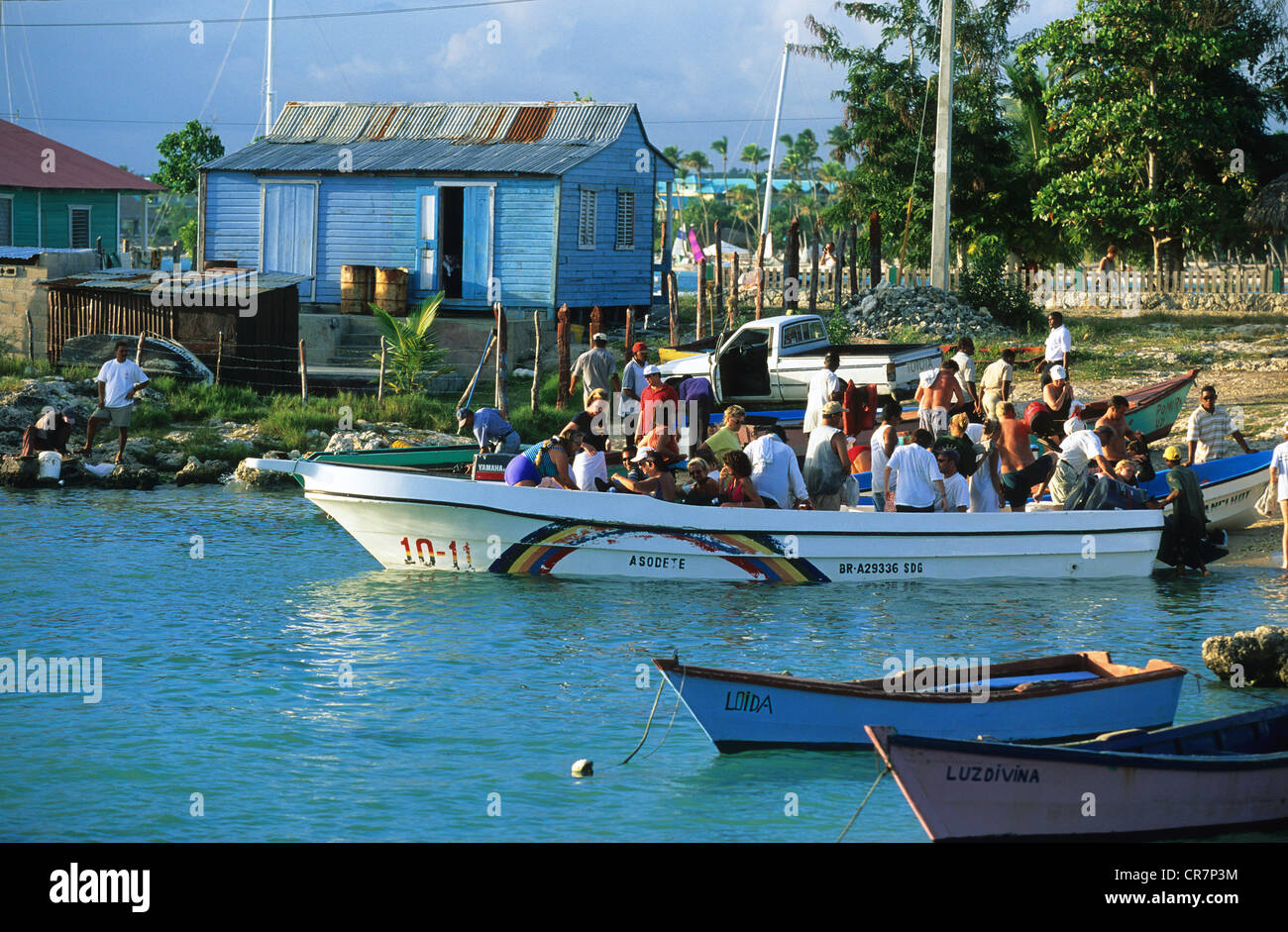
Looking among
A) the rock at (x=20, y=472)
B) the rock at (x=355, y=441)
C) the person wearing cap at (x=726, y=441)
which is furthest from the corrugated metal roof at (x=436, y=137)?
the person wearing cap at (x=726, y=441)

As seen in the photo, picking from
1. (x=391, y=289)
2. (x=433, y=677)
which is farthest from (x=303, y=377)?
(x=433, y=677)

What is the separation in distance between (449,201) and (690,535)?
18343mm

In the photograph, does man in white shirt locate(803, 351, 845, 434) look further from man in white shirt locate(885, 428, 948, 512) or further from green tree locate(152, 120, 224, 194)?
green tree locate(152, 120, 224, 194)

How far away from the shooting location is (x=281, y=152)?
1310 inches

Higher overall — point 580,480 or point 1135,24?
point 1135,24

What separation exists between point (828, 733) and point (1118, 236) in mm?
29563

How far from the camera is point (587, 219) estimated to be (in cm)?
3275

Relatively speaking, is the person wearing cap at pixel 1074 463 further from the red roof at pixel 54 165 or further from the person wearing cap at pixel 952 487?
the red roof at pixel 54 165

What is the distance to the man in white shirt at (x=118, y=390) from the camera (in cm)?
2339

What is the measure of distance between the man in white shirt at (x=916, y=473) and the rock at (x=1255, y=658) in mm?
3708

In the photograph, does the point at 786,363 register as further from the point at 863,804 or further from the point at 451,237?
the point at 863,804
